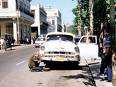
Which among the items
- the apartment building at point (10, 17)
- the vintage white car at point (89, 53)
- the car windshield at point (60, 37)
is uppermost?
the apartment building at point (10, 17)

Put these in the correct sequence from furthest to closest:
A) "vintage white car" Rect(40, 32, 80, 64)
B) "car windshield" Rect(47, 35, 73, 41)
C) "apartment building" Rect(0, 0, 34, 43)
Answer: "apartment building" Rect(0, 0, 34, 43) → "car windshield" Rect(47, 35, 73, 41) → "vintage white car" Rect(40, 32, 80, 64)

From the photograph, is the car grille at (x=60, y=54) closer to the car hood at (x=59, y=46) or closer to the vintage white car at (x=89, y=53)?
the car hood at (x=59, y=46)

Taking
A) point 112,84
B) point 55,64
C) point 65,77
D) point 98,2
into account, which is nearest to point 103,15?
point 98,2

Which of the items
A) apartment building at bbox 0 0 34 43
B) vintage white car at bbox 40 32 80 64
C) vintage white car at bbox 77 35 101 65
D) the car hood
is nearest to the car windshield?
the car hood

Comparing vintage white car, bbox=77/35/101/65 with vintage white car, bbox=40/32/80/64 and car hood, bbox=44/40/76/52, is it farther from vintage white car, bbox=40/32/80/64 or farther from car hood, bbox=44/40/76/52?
vintage white car, bbox=40/32/80/64

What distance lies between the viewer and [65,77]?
56.2 ft

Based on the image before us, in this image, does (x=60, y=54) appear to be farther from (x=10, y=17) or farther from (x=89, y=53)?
(x=10, y=17)

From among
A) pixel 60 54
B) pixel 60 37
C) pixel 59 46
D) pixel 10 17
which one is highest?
pixel 10 17

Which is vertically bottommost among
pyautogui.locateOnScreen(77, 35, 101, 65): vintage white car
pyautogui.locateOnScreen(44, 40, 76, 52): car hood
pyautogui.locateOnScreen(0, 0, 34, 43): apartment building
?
pyautogui.locateOnScreen(77, 35, 101, 65): vintage white car

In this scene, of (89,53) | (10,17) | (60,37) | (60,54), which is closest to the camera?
(60,54)

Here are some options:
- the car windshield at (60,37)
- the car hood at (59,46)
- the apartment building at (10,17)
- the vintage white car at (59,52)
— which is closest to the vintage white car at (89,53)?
the car windshield at (60,37)

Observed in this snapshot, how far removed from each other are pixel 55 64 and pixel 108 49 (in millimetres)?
6720

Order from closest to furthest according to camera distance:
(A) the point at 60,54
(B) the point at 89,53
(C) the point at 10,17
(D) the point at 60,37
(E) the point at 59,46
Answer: (A) the point at 60,54, (E) the point at 59,46, (D) the point at 60,37, (B) the point at 89,53, (C) the point at 10,17

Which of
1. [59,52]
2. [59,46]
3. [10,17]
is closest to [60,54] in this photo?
[59,52]
